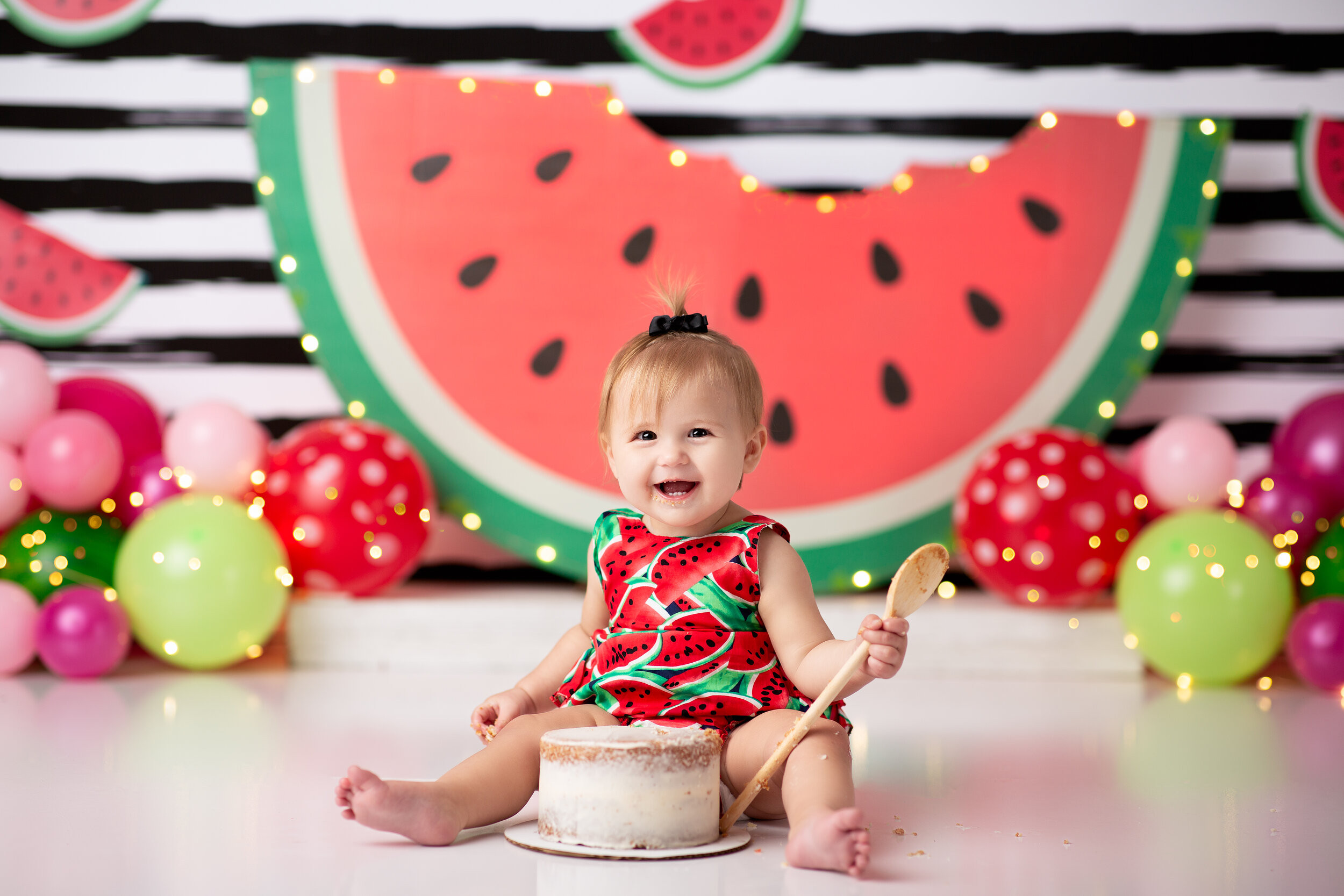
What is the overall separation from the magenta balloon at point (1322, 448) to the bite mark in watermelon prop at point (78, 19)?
11.5 ft

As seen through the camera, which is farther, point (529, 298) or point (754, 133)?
point (754, 133)

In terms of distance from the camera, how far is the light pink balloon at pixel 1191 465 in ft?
10.1

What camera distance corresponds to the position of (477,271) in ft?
11.6

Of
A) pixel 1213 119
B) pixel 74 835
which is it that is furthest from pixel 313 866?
pixel 1213 119

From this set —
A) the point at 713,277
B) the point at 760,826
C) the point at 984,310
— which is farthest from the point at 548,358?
the point at 760,826

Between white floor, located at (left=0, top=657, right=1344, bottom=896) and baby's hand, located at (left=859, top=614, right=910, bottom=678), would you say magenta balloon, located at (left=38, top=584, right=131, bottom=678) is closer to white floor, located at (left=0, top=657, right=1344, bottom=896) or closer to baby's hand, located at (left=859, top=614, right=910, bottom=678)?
white floor, located at (left=0, top=657, right=1344, bottom=896)

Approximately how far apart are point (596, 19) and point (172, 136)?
4.40 ft

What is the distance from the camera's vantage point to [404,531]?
317cm

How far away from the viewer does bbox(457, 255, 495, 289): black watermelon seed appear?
3539 mm

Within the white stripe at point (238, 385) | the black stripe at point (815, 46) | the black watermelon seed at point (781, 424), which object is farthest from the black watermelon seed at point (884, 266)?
the white stripe at point (238, 385)

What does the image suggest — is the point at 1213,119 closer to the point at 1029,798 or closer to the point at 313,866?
the point at 1029,798

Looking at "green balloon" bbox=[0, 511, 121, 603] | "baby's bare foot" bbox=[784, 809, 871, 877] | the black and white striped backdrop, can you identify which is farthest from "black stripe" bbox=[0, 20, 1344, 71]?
"baby's bare foot" bbox=[784, 809, 871, 877]

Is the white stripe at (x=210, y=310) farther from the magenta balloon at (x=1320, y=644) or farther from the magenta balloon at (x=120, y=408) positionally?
the magenta balloon at (x=1320, y=644)

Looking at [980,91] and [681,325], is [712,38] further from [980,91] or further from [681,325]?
[681,325]
